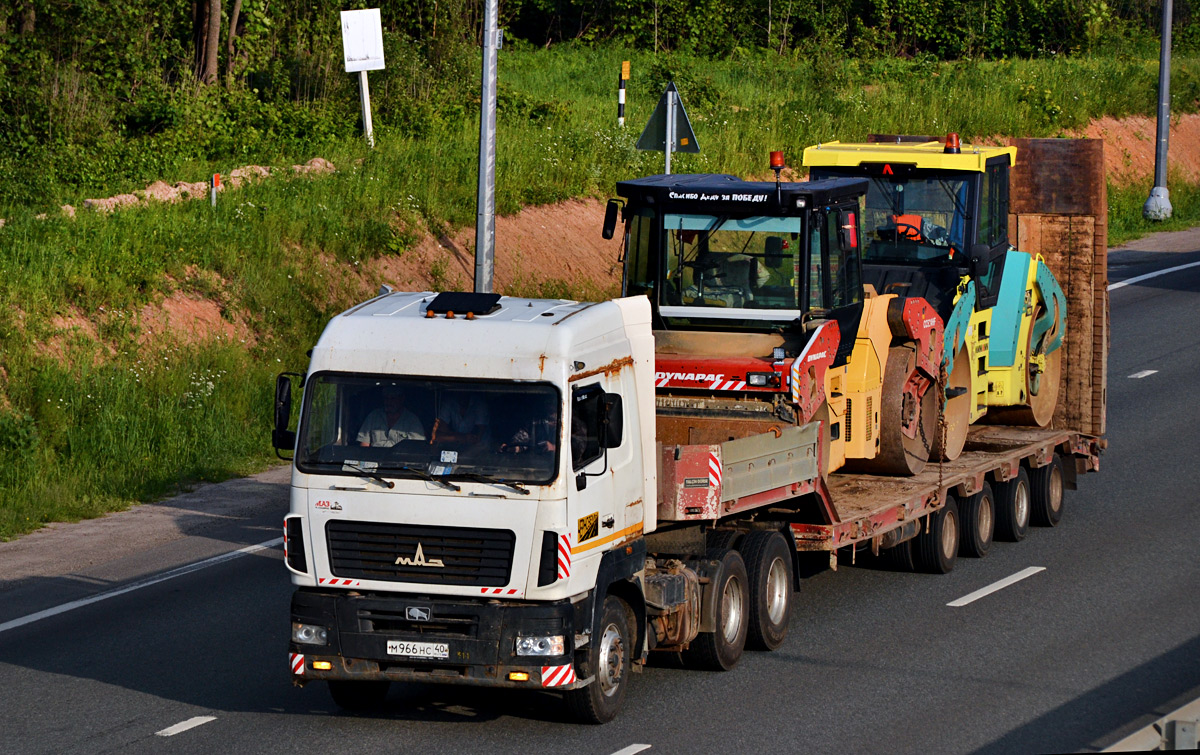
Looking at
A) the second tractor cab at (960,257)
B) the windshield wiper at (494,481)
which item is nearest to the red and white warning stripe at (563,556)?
the windshield wiper at (494,481)

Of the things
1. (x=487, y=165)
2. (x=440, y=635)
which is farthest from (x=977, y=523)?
(x=487, y=165)

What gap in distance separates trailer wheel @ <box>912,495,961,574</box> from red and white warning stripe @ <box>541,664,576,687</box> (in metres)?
5.60

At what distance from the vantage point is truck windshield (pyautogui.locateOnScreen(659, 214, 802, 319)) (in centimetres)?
1269

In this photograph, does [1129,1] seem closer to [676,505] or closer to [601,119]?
[601,119]

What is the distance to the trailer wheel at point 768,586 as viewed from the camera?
11133mm

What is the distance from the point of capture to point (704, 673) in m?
10.9

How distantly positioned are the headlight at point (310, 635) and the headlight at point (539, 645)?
1157 mm

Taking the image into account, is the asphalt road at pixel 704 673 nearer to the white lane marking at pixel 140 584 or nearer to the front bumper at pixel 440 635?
the white lane marking at pixel 140 584

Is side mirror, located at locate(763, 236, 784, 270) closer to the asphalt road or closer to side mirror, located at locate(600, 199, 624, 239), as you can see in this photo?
side mirror, located at locate(600, 199, 624, 239)

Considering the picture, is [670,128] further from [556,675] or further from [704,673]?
[556,675]

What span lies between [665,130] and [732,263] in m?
9.21

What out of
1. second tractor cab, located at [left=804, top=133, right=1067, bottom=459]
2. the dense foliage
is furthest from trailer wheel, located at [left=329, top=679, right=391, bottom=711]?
the dense foliage

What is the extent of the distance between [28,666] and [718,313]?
585 cm

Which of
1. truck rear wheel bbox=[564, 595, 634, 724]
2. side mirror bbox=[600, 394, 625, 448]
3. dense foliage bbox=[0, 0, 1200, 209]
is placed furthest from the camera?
dense foliage bbox=[0, 0, 1200, 209]
